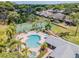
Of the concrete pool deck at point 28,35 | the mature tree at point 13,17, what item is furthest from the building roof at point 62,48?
the mature tree at point 13,17

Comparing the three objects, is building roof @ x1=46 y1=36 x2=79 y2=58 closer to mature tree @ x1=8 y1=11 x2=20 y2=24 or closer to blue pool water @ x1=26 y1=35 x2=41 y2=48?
blue pool water @ x1=26 y1=35 x2=41 y2=48

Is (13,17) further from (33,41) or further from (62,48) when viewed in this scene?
(62,48)

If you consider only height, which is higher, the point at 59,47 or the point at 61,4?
the point at 61,4

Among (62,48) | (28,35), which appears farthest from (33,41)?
(62,48)

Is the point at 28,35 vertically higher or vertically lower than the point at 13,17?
lower

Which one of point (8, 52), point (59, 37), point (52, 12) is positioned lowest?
point (8, 52)

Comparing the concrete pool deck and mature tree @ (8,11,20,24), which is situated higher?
mature tree @ (8,11,20,24)

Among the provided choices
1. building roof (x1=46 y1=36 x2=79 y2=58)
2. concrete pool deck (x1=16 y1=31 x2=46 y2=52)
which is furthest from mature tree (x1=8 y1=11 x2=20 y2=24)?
building roof (x1=46 y1=36 x2=79 y2=58)

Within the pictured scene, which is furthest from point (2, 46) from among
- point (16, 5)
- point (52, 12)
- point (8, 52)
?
point (52, 12)

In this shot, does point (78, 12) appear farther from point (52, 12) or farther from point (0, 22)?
point (0, 22)
